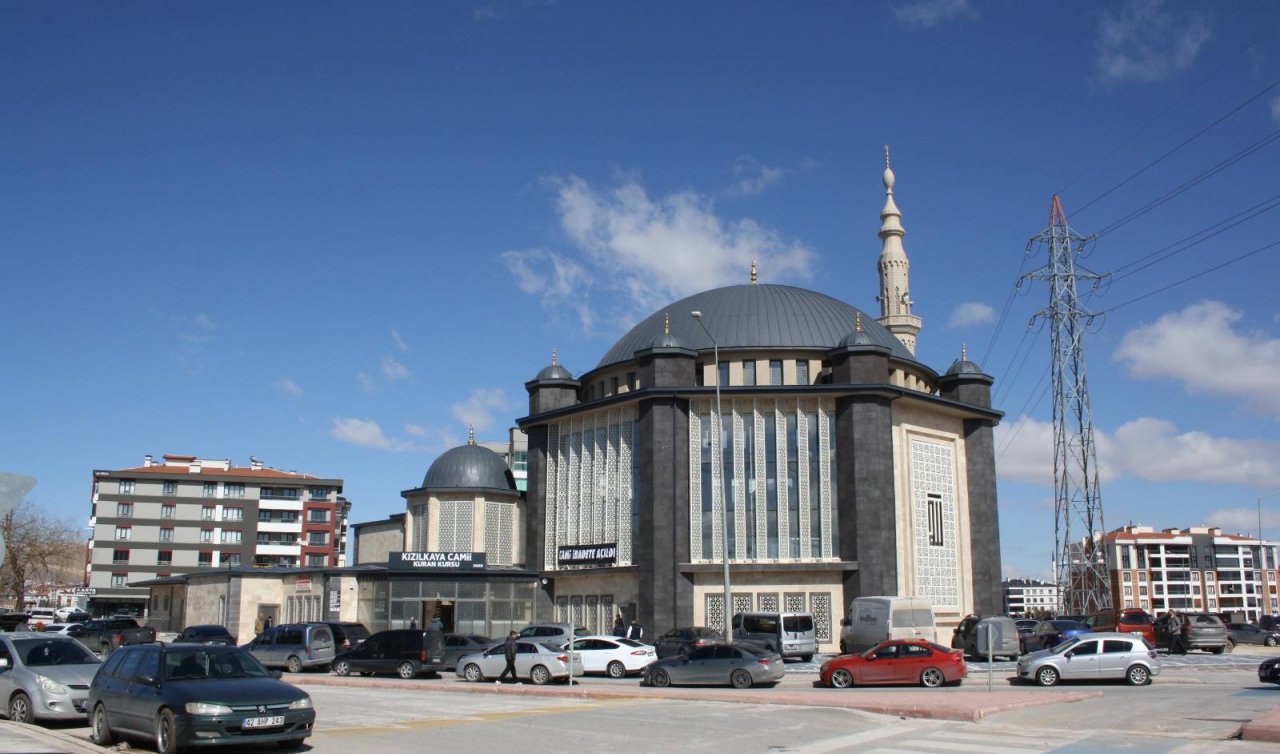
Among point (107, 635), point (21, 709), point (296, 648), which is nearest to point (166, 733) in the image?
point (21, 709)

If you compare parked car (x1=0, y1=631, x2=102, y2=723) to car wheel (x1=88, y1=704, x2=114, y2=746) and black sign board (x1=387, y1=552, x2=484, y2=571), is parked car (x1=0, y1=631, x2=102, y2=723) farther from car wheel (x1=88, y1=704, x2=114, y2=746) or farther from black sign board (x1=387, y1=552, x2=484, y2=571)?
black sign board (x1=387, y1=552, x2=484, y2=571)

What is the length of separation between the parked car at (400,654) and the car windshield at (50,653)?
49.9 ft

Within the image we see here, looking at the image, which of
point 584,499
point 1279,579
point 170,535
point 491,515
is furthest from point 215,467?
point 1279,579

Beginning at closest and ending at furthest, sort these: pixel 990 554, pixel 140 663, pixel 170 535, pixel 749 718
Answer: pixel 140 663
pixel 749 718
pixel 990 554
pixel 170 535

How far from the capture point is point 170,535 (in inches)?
3907

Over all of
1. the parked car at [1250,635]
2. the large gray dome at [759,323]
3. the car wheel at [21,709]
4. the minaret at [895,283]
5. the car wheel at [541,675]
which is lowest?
the parked car at [1250,635]

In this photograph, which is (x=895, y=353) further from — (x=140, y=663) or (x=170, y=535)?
(x=170, y=535)

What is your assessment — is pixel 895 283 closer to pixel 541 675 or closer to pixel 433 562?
pixel 433 562

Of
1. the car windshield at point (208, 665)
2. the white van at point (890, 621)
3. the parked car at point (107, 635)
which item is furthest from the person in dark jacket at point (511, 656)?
the parked car at point (107, 635)

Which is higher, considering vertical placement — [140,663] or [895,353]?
[895,353]

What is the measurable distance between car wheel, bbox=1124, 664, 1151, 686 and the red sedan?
167 inches

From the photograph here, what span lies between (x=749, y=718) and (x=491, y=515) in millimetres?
40845

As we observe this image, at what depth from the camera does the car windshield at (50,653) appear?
20.7 meters

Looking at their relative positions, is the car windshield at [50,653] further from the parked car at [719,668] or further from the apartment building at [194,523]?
the apartment building at [194,523]
